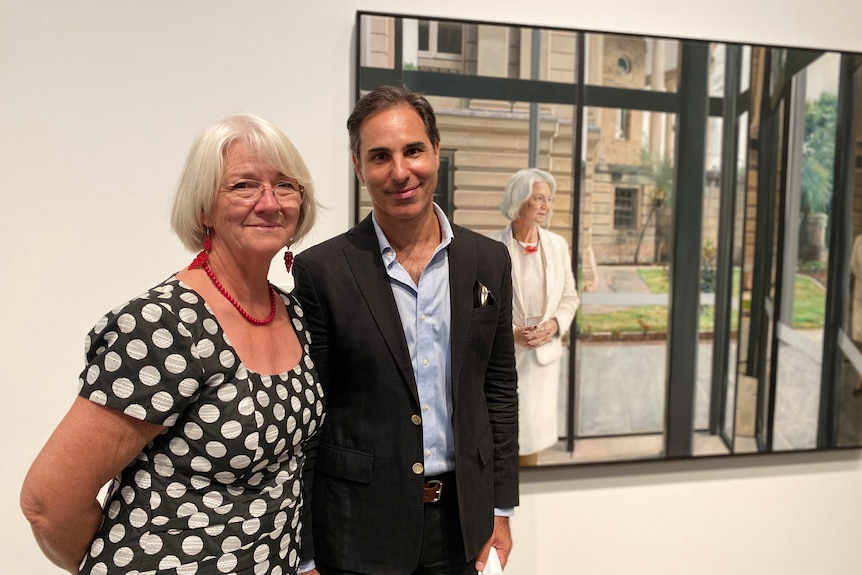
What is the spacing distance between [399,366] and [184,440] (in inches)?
18.1

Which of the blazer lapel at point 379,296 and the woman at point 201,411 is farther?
the blazer lapel at point 379,296

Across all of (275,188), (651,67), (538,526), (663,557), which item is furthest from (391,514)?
(651,67)

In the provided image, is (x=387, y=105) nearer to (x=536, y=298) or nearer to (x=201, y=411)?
(x=201, y=411)

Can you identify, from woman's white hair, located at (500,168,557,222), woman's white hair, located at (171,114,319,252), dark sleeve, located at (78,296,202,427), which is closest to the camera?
dark sleeve, located at (78,296,202,427)

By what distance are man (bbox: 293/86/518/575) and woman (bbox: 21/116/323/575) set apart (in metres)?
0.18

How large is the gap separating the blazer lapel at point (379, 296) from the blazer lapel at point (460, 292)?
4.1 inches

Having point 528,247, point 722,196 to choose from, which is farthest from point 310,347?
point 722,196

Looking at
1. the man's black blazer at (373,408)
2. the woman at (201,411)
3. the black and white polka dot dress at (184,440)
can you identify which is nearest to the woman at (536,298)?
the man's black blazer at (373,408)

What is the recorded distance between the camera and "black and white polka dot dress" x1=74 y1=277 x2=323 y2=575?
95 centimetres

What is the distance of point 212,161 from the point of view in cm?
107

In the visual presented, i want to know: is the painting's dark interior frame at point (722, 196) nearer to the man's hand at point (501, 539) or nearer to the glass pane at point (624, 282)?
the glass pane at point (624, 282)

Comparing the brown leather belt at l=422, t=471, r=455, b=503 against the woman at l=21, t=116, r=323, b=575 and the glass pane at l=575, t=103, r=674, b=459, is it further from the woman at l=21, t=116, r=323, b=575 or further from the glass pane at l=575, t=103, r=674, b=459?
the glass pane at l=575, t=103, r=674, b=459

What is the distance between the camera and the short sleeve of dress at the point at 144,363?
94 centimetres

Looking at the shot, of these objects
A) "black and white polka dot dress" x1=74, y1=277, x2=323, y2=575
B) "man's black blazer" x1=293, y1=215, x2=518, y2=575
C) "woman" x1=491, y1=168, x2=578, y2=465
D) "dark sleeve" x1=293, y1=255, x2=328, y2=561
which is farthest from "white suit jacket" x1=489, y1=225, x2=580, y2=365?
"black and white polka dot dress" x1=74, y1=277, x2=323, y2=575
